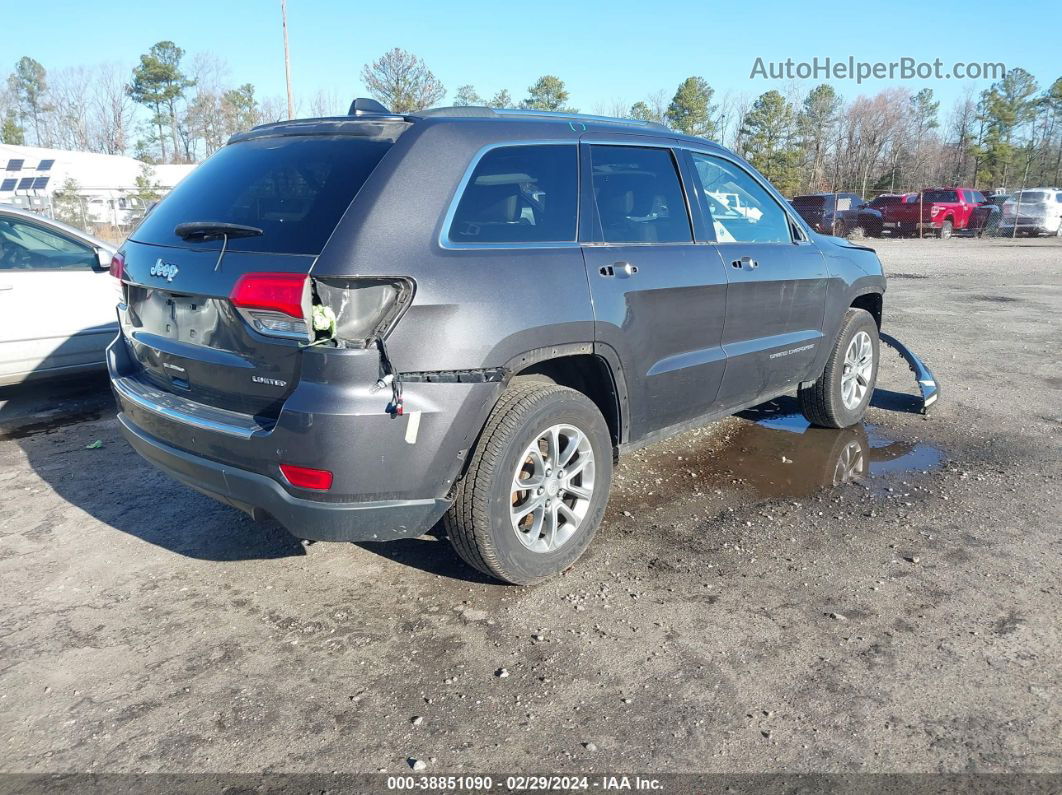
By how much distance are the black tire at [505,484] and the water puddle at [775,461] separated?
4.09ft

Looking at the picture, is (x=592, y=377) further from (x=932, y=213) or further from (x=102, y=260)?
(x=932, y=213)

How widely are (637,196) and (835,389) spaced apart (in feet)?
7.85

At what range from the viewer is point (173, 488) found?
4.58 m

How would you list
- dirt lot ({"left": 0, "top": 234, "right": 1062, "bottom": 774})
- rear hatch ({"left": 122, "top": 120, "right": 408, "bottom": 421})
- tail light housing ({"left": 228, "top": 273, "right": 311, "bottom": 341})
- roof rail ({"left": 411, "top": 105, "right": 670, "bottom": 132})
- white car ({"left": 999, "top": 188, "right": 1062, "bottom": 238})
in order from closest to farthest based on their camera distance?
dirt lot ({"left": 0, "top": 234, "right": 1062, "bottom": 774}), tail light housing ({"left": 228, "top": 273, "right": 311, "bottom": 341}), rear hatch ({"left": 122, "top": 120, "right": 408, "bottom": 421}), roof rail ({"left": 411, "top": 105, "right": 670, "bottom": 132}), white car ({"left": 999, "top": 188, "right": 1062, "bottom": 238})

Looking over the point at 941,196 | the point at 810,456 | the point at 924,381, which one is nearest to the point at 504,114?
the point at 810,456

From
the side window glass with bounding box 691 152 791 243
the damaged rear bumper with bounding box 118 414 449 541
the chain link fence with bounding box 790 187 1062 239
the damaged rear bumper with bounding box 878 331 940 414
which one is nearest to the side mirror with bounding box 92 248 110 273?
the damaged rear bumper with bounding box 118 414 449 541

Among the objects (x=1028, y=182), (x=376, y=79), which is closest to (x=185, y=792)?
(x=376, y=79)

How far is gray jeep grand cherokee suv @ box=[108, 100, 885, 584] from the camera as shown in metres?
2.79

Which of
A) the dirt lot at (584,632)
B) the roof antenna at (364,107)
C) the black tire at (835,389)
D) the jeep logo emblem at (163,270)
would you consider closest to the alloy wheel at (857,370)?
the black tire at (835,389)

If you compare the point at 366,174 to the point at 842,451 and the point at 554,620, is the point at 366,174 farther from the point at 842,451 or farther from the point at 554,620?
the point at 842,451

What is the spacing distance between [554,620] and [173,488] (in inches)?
101

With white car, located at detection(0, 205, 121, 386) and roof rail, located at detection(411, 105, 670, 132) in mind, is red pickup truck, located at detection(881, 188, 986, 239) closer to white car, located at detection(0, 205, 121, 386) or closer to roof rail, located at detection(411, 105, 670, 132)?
roof rail, located at detection(411, 105, 670, 132)

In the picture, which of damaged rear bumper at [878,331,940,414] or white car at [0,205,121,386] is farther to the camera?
damaged rear bumper at [878,331,940,414]

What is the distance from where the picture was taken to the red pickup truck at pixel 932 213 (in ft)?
96.0
